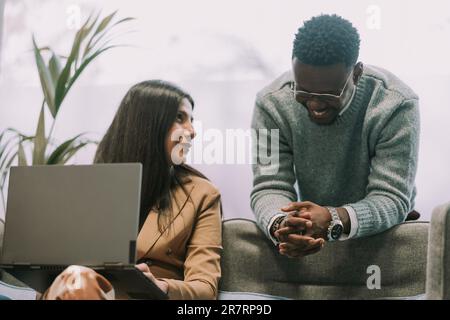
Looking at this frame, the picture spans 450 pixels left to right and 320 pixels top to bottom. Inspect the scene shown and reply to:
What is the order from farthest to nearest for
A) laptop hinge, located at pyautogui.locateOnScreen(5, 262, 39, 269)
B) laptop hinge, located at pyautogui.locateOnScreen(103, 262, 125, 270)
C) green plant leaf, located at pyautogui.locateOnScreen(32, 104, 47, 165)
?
green plant leaf, located at pyautogui.locateOnScreen(32, 104, 47, 165) → laptop hinge, located at pyautogui.locateOnScreen(5, 262, 39, 269) → laptop hinge, located at pyautogui.locateOnScreen(103, 262, 125, 270)

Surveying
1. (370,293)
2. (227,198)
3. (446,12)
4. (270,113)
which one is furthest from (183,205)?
(446,12)

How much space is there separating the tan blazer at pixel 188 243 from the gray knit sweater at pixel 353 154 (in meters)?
0.21

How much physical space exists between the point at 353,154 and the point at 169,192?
0.74 meters

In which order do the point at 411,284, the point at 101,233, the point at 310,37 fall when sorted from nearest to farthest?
the point at 101,233
the point at 411,284
the point at 310,37

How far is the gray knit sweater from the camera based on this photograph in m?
2.53

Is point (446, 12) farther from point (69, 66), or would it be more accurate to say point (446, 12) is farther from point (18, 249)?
point (18, 249)

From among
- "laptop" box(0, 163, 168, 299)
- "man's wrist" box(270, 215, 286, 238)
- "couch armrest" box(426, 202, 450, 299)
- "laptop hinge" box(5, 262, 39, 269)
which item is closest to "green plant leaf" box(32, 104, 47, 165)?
"laptop" box(0, 163, 168, 299)

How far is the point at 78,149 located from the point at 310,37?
42.2 inches

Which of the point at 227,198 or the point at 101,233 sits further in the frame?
the point at 227,198

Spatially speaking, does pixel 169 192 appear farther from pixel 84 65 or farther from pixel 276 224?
pixel 84 65

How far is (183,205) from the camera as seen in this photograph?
2.58m

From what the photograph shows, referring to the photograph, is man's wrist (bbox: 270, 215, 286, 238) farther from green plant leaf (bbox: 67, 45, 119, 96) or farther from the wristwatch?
green plant leaf (bbox: 67, 45, 119, 96)

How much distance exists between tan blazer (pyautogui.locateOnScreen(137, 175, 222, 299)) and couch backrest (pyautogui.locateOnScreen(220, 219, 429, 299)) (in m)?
0.10

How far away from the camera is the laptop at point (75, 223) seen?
2102mm
